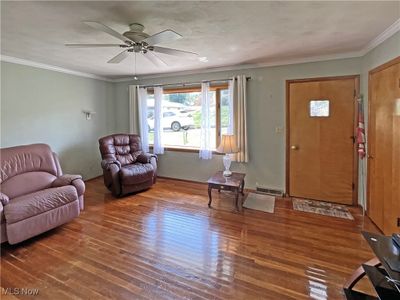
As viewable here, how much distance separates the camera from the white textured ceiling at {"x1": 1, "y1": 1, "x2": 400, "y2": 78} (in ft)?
6.59

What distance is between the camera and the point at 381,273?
1550mm

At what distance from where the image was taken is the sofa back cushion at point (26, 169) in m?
2.89

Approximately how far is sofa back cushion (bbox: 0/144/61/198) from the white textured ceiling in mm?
1463

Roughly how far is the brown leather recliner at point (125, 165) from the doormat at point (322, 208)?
271 cm

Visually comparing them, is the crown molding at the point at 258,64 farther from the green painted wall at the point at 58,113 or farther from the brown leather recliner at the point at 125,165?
the brown leather recliner at the point at 125,165

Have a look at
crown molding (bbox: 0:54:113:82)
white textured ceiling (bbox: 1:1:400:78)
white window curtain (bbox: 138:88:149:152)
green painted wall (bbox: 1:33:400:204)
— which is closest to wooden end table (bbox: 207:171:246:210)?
green painted wall (bbox: 1:33:400:204)

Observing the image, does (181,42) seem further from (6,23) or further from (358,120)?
(358,120)

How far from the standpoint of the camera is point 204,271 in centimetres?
210

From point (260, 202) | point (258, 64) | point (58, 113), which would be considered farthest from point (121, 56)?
point (260, 202)

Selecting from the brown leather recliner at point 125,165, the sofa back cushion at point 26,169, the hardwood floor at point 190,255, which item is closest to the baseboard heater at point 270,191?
the hardwood floor at point 190,255

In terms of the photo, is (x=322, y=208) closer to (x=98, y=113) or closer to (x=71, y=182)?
(x=71, y=182)

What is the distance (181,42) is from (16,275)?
121 inches

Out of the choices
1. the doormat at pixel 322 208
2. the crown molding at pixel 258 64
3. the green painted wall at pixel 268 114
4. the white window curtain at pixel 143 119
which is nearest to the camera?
the crown molding at pixel 258 64

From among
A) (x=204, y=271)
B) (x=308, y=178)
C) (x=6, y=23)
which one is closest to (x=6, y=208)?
(x=6, y=23)
